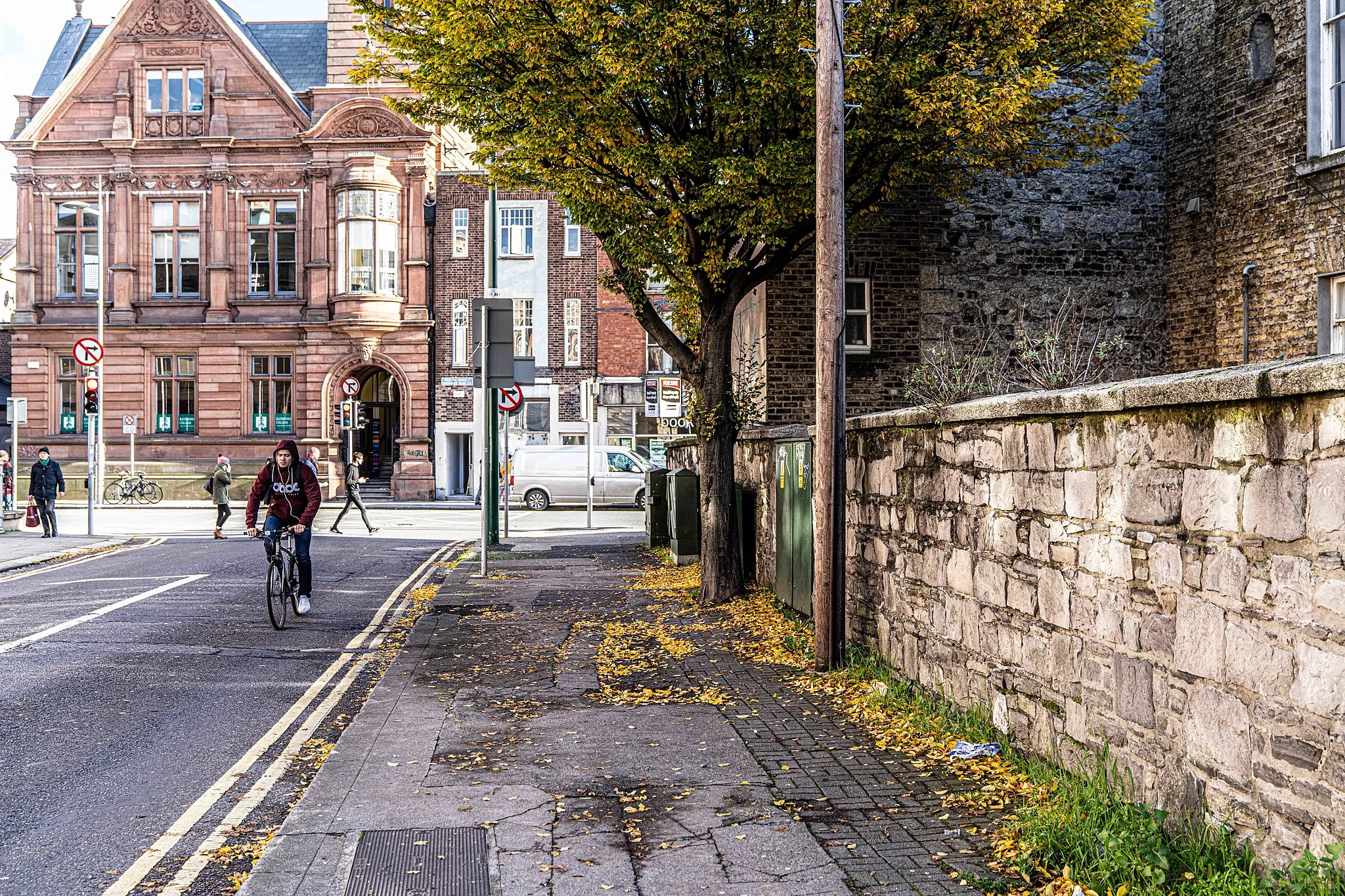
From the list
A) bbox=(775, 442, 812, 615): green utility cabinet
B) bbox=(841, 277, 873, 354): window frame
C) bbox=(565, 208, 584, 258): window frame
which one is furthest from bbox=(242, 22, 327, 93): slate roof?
bbox=(775, 442, 812, 615): green utility cabinet

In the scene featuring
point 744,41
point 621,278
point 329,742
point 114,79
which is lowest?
point 329,742

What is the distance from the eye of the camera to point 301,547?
11.9m

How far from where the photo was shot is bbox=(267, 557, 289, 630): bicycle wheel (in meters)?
11.2

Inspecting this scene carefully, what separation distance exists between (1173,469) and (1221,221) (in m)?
11.9

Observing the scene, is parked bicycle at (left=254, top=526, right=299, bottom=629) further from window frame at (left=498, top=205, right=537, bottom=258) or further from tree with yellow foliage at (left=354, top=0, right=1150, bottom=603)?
window frame at (left=498, top=205, right=537, bottom=258)

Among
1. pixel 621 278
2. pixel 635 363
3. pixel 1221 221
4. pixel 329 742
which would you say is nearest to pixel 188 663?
pixel 329 742

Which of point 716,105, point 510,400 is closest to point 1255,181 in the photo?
point 716,105

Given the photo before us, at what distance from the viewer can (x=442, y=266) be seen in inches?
1651

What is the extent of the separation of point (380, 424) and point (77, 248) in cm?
1267

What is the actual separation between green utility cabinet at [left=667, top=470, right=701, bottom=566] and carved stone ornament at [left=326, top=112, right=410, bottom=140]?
29.1 metres

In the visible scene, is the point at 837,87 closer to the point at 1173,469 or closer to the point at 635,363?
the point at 1173,469

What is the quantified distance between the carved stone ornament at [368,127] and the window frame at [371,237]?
2.06 metres

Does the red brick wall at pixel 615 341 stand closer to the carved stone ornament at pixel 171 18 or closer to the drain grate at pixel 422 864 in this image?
the carved stone ornament at pixel 171 18

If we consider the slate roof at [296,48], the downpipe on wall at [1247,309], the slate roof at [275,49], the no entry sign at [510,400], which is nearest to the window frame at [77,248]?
the slate roof at [275,49]
